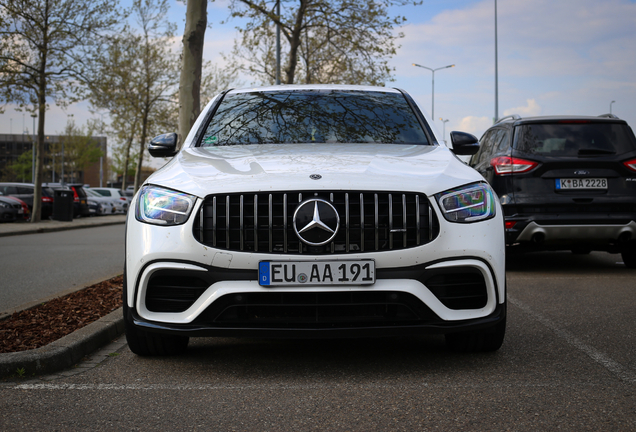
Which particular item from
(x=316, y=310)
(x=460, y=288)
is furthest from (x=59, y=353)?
(x=460, y=288)

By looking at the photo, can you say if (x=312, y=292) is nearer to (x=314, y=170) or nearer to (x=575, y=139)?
(x=314, y=170)

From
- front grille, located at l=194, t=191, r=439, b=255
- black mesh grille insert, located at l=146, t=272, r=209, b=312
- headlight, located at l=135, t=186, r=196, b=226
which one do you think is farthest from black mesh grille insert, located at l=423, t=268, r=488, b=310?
headlight, located at l=135, t=186, r=196, b=226

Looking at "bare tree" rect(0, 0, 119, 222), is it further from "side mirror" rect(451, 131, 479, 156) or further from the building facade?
the building facade

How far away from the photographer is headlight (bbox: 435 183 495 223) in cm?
366

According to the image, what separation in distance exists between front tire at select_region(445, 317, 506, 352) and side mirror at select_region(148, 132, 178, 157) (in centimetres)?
230

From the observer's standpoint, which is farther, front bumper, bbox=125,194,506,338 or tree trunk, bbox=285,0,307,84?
tree trunk, bbox=285,0,307,84

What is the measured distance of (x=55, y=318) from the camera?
5230 millimetres

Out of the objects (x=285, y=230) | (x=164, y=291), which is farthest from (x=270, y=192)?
(x=164, y=291)

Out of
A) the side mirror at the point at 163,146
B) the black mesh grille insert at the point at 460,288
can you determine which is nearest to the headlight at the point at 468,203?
the black mesh grille insert at the point at 460,288

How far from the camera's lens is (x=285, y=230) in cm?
355

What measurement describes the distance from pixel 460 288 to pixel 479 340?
1.97ft

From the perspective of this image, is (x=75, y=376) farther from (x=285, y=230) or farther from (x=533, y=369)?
(x=533, y=369)

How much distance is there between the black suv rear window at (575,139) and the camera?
8.02 meters

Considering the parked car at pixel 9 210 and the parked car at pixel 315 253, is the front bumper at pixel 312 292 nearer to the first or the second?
the parked car at pixel 315 253
